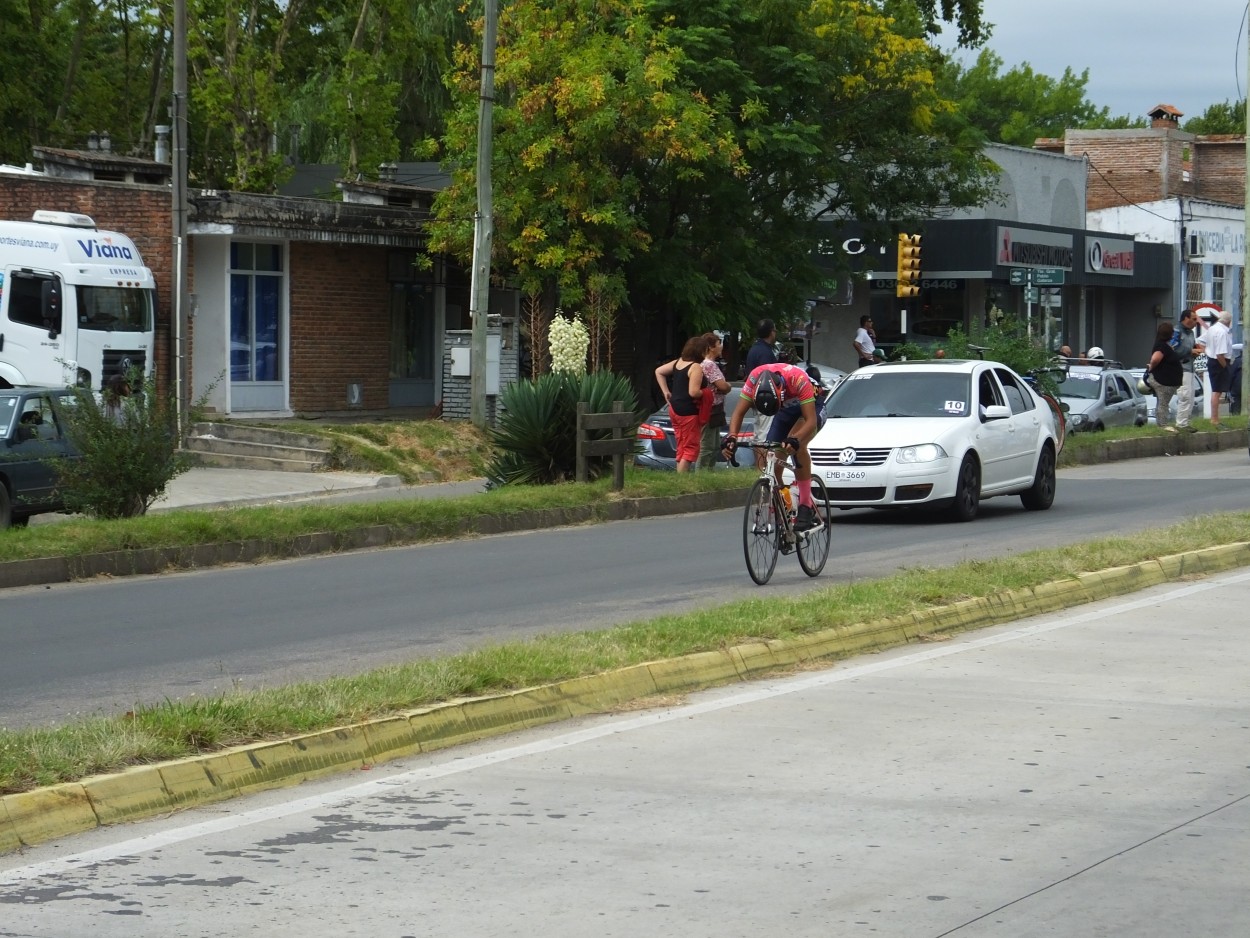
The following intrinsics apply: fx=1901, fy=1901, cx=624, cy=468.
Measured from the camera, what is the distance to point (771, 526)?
45.4ft

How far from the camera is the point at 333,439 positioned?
2902 centimetres

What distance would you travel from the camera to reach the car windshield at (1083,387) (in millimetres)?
34656

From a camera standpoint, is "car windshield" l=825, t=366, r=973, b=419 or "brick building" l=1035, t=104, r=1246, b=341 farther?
"brick building" l=1035, t=104, r=1246, b=341

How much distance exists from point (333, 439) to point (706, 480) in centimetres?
916

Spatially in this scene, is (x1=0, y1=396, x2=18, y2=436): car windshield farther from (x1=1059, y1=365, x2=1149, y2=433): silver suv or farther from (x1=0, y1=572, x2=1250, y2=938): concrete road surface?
(x1=1059, y1=365, x2=1149, y2=433): silver suv

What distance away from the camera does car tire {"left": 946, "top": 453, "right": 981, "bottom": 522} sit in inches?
758

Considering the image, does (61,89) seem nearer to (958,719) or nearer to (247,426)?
(247,426)

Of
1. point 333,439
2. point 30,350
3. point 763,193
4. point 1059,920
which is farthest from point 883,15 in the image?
point 1059,920

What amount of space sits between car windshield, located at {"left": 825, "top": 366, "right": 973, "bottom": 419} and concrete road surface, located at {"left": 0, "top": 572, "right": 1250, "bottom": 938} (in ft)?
34.8

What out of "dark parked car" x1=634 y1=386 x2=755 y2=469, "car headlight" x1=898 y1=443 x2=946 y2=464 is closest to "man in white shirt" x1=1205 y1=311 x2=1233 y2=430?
"dark parked car" x1=634 y1=386 x2=755 y2=469

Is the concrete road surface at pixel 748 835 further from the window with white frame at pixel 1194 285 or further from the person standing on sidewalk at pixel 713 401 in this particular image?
the window with white frame at pixel 1194 285

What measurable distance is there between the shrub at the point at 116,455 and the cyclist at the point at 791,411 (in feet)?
21.6

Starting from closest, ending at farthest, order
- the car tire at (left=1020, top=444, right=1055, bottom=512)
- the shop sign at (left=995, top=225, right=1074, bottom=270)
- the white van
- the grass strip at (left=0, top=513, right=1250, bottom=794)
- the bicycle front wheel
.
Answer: the grass strip at (left=0, top=513, right=1250, bottom=794)
the bicycle front wheel
the car tire at (left=1020, top=444, right=1055, bottom=512)
the white van
the shop sign at (left=995, top=225, right=1074, bottom=270)

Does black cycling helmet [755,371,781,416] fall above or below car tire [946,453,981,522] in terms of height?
above
